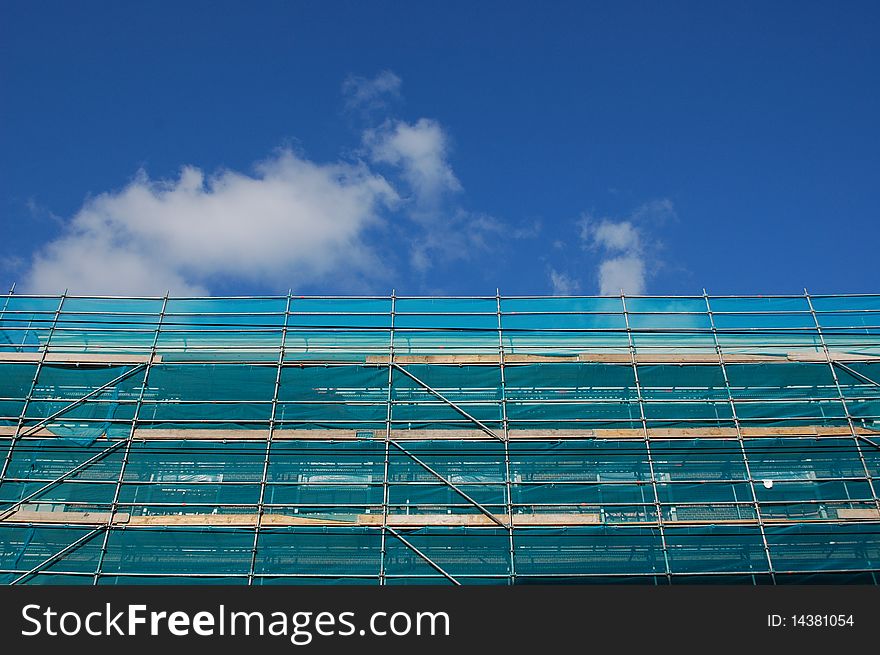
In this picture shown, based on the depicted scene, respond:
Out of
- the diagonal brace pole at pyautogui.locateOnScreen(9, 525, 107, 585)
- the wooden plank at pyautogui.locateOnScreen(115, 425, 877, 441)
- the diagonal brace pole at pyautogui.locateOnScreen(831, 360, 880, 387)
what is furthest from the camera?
the diagonal brace pole at pyautogui.locateOnScreen(831, 360, 880, 387)

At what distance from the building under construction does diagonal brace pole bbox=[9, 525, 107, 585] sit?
0.03 meters

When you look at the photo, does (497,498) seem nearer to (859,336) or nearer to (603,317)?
(603,317)

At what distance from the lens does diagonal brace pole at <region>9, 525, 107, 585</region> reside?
10133 millimetres

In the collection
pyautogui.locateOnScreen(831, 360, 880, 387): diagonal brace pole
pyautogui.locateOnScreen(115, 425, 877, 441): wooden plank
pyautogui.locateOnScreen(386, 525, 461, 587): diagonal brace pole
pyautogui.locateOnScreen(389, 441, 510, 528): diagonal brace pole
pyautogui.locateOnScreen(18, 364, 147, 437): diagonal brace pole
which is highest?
pyautogui.locateOnScreen(831, 360, 880, 387): diagonal brace pole

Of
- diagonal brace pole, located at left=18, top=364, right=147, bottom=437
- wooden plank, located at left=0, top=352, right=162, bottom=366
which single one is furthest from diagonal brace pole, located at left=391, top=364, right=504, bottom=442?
diagonal brace pole, located at left=18, top=364, right=147, bottom=437

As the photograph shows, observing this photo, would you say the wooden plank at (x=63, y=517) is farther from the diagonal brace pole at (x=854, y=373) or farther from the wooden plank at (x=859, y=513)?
the diagonal brace pole at (x=854, y=373)

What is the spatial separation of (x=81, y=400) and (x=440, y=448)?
604cm

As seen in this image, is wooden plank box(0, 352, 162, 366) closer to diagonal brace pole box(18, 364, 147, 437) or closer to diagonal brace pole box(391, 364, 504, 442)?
diagonal brace pole box(18, 364, 147, 437)

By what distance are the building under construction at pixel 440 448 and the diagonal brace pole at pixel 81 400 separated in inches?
2.3

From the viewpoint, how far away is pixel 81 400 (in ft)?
38.1

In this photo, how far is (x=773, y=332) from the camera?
12.9 m

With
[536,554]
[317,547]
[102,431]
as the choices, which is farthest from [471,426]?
[102,431]

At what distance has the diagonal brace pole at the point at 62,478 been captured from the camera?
10.7 m

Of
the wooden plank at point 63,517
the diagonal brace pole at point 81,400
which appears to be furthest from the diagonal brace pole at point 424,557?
the diagonal brace pole at point 81,400
